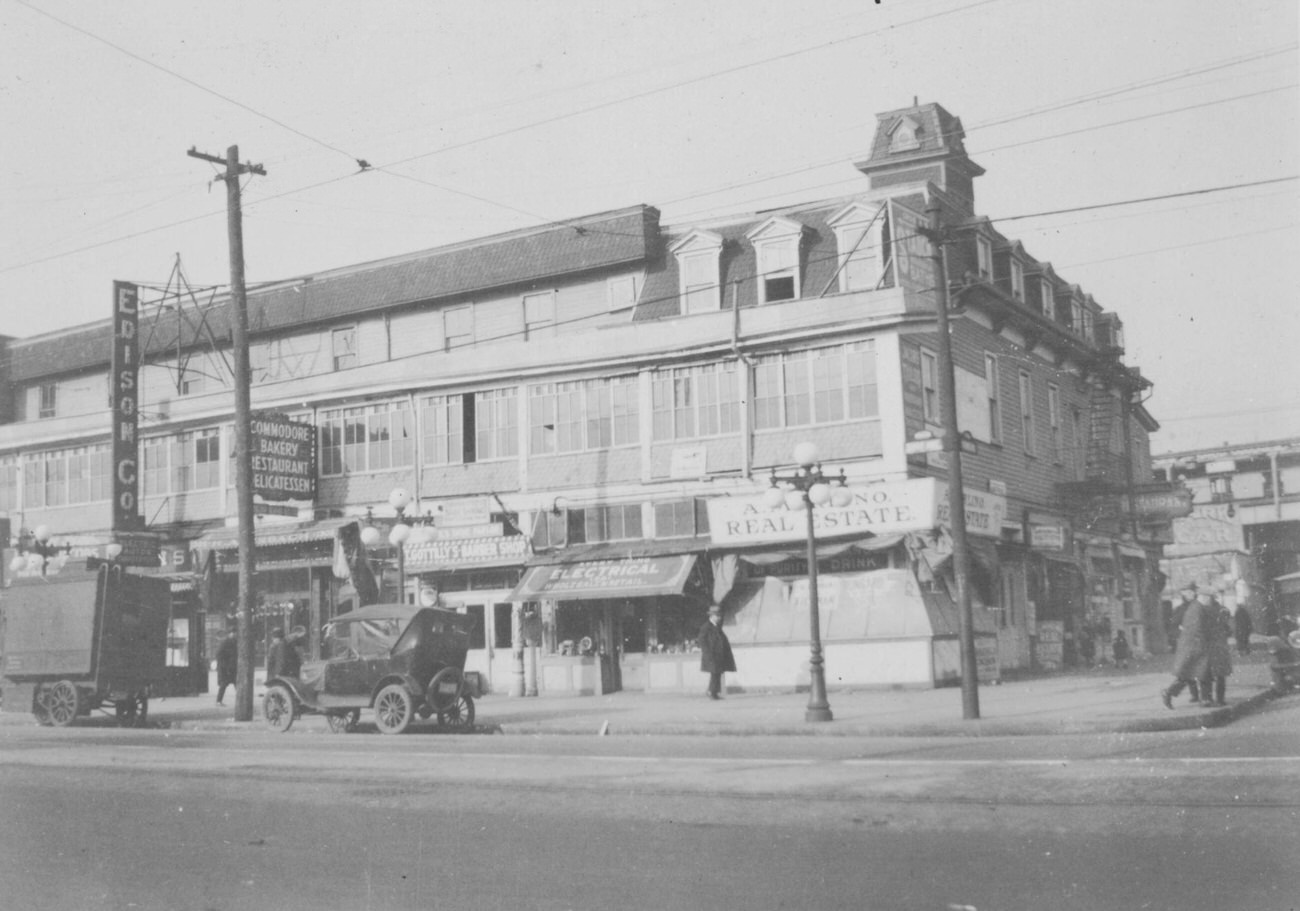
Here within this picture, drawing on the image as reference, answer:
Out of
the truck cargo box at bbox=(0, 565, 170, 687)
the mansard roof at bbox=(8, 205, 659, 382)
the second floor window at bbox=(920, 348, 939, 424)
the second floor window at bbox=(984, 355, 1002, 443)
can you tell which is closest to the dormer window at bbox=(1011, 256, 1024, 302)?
the second floor window at bbox=(984, 355, 1002, 443)

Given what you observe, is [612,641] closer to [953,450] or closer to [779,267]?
[779,267]

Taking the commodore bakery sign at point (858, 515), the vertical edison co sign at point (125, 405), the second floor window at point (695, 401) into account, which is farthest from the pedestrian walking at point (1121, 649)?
the vertical edison co sign at point (125, 405)

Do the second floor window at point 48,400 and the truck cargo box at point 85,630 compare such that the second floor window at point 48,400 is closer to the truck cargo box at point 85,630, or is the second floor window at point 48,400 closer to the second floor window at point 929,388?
the truck cargo box at point 85,630

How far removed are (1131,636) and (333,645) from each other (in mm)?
25595

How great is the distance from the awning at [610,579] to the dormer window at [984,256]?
9836 millimetres

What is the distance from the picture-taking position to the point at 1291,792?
9.70 metres

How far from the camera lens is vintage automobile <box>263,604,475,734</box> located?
1948 centimetres

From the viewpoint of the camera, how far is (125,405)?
33406mm

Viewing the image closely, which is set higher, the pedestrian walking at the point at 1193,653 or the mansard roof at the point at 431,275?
the mansard roof at the point at 431,275

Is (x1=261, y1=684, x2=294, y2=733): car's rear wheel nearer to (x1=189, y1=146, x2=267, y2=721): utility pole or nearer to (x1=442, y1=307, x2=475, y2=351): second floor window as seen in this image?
(x1=189, y1=146, x2=267, y2=721): utility pole

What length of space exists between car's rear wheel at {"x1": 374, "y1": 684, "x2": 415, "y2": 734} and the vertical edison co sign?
53.9 feet

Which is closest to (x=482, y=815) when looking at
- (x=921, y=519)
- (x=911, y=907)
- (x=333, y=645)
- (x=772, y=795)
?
(x=772, y=795)

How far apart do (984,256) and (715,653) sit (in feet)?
40.4

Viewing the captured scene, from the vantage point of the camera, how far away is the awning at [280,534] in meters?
30.6
